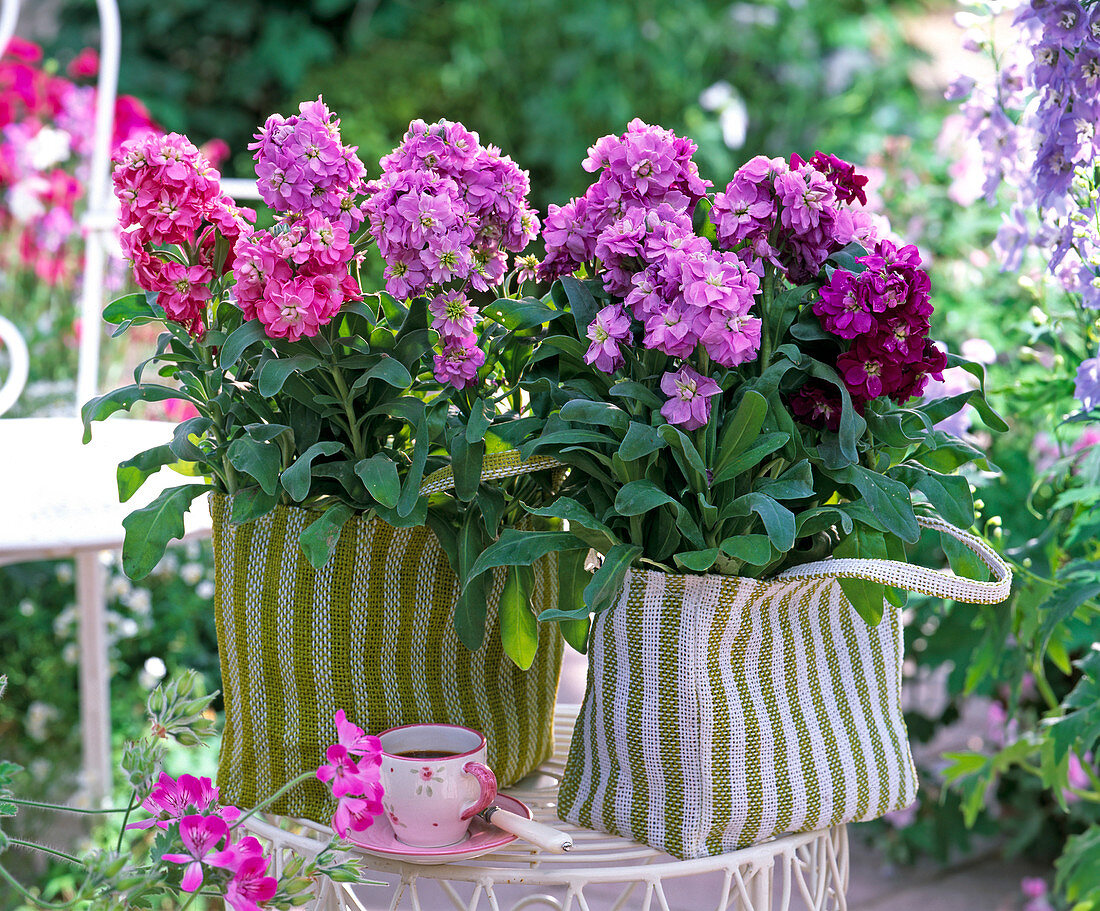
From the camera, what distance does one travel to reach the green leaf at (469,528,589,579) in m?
0.86

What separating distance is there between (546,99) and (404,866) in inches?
142

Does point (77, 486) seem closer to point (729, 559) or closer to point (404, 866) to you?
point (404, 866)

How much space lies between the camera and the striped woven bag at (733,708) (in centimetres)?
86

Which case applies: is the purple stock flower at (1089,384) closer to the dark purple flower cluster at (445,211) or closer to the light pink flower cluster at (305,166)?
the dark purple flower cluster at (445,211)

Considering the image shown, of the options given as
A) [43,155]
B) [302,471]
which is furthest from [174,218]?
[43,155]

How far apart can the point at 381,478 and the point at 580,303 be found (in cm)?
20

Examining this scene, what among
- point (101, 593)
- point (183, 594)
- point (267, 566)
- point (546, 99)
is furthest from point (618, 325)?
point (546, 99)

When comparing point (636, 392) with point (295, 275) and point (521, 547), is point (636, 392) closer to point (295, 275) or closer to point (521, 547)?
point (521, 547)

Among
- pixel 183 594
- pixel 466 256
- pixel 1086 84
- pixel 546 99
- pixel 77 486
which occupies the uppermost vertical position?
pixel 546 99

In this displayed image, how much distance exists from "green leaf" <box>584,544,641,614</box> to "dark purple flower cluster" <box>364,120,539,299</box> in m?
0.22

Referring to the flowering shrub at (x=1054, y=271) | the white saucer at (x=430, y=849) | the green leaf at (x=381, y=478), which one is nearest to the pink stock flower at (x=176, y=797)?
the white saucer at (x=430, y=849)

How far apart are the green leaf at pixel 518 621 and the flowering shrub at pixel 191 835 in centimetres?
17

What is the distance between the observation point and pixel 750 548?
806 millimetres

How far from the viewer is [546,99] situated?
13.5ft
